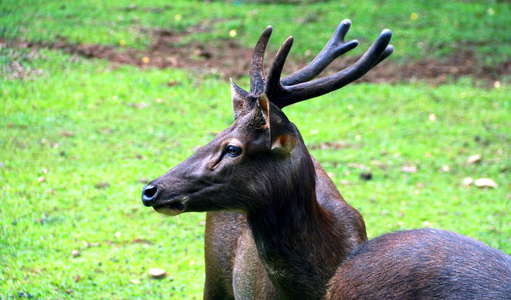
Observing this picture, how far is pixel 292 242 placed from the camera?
3740 mm

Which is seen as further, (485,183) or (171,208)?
(485,183)

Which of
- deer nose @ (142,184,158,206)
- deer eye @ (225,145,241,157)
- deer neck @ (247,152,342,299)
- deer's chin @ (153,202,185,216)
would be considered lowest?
deer neck @ (247,152,342,299)

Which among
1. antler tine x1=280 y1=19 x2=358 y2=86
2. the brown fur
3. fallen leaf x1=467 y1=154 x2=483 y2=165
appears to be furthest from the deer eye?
fallen leaf x1=467 y1=154 x2=483 y2=165

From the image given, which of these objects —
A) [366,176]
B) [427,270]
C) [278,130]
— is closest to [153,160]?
[366,176]

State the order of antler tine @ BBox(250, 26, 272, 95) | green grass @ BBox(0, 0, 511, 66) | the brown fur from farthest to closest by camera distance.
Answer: green grass @ BBox(0, 0, 511, 66) < antler tine @ BBox(250, 26, 272, 95) < the brown fur

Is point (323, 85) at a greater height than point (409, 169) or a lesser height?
greater

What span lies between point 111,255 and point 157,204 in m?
2.52

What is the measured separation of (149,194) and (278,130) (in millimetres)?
777

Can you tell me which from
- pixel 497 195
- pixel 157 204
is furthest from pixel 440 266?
pixel 497 195

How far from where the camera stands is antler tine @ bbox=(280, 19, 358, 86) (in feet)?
13.3

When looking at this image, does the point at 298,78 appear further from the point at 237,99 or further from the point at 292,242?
the point at 292,242

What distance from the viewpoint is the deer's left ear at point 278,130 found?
3.54 m

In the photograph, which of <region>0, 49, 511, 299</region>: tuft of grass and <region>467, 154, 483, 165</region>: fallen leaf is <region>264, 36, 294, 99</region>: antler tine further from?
<region>467, 154, 483, 165</region>: fallen leaf

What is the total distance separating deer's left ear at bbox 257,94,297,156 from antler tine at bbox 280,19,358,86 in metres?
0.42
